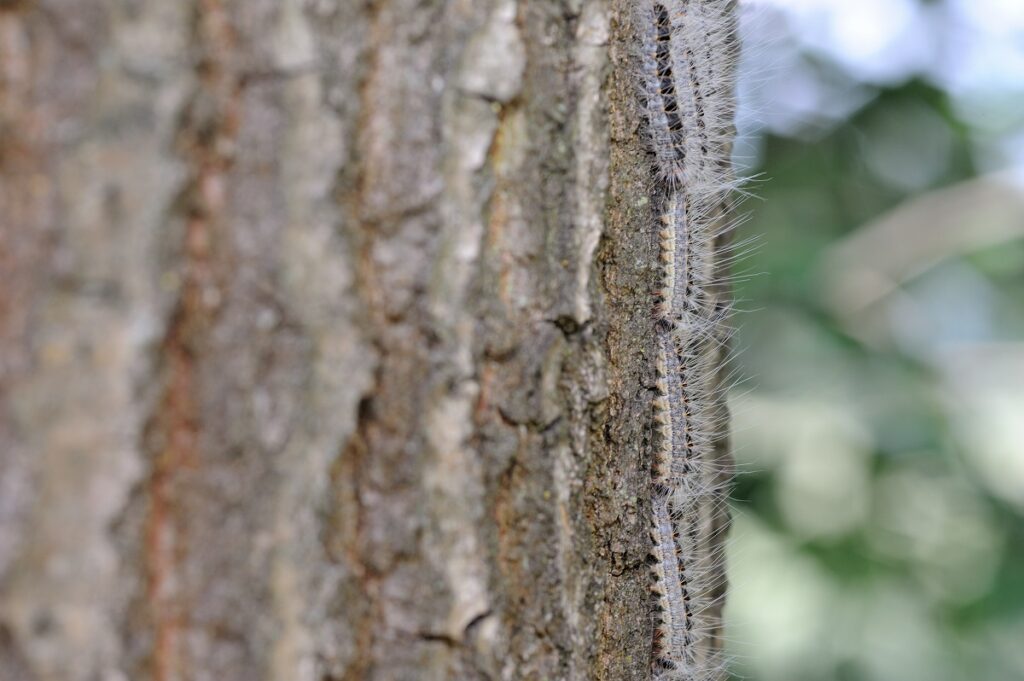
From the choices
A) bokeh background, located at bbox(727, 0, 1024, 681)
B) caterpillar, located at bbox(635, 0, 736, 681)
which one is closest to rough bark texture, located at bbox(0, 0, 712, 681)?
caterpillar, located at bbox(635, 0, 736, 681)

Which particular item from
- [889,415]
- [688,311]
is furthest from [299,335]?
[889,415]

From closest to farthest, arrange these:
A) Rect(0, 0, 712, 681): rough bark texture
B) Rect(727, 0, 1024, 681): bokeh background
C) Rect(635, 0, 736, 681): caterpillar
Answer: Rect(0, 0, 712, 681): rough bark texture < Rect(635, 0, 736, 681): caterpillar < Rect(727, 0, 1024, 681): bokeh background

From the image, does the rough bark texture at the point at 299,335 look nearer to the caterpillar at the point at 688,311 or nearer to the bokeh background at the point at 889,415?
the caterpillar at the point at 688,311

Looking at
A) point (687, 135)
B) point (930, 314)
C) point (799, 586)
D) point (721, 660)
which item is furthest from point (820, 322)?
point (687, 135)

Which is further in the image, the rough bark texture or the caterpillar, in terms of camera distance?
the caterpillar

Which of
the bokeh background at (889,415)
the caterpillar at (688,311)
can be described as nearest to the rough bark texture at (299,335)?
the caterpillar at (688,311)

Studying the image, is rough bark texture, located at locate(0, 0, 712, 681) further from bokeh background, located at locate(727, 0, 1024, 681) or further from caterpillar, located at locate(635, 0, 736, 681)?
bokeh background, located at locate(727, 0, 1024, 681)

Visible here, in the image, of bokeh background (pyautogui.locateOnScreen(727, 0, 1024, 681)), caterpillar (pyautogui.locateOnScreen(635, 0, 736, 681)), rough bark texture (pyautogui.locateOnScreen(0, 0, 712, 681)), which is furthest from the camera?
bokeh background (pyautogui.locateOnScreen(727, 0, 1024, 681))
